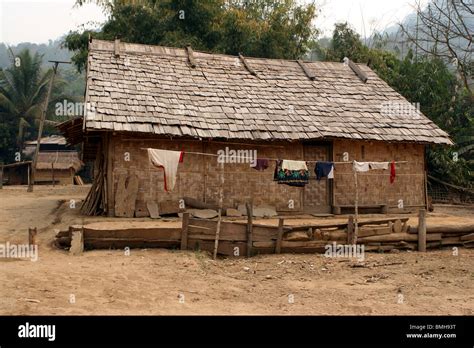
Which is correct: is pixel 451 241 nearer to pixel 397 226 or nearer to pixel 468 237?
pixel 468 237

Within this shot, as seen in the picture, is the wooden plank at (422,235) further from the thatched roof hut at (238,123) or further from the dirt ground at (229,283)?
the thatched roof hut at (238,123)

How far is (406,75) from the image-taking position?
24.2 meters

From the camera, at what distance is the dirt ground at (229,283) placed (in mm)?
6312

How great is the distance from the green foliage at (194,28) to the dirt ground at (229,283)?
15.2 meters

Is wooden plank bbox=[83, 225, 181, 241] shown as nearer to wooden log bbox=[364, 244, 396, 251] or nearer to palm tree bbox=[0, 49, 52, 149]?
wooden log bbox=[364, 244, 396, 251]

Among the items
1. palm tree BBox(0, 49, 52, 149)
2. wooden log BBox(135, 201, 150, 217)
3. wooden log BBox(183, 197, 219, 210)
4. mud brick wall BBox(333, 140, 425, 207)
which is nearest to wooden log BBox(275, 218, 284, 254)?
wooden log BBox(183, 197, 219, 210)

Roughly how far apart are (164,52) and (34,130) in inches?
1005

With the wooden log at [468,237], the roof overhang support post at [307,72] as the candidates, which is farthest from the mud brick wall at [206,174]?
the wooden log at [468,237]

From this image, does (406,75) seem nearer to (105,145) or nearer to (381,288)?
(105,145)

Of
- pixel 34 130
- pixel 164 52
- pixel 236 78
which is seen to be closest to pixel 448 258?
pixel 236 78

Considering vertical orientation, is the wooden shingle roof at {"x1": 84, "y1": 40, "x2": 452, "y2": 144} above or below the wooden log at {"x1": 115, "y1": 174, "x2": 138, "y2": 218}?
above

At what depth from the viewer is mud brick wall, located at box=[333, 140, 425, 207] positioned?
1387 centimetres

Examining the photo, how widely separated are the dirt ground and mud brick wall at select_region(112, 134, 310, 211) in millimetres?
2640

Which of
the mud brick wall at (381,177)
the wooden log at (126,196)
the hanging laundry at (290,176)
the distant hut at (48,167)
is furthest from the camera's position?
the distant hut at (48,167)
